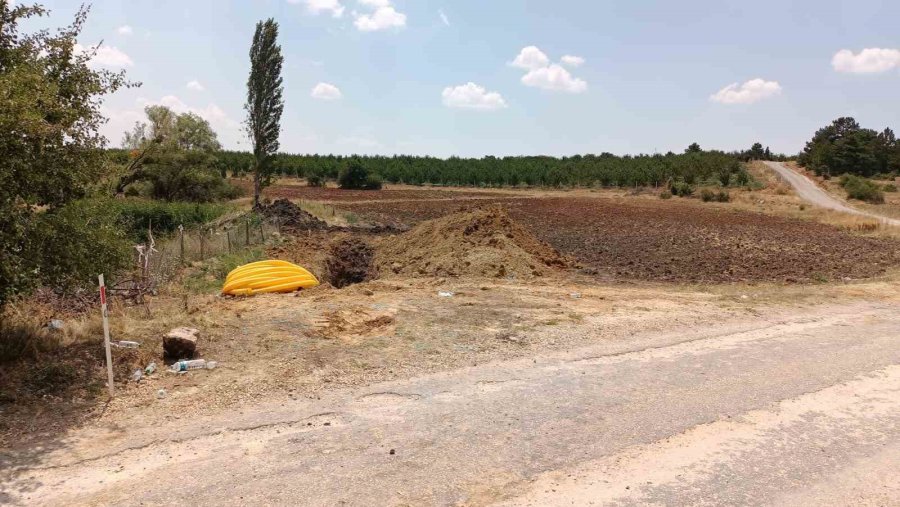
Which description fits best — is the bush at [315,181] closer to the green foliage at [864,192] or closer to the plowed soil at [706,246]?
the plowed soil at [706,246]

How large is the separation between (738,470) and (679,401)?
1.49 m

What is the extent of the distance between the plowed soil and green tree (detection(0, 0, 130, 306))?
1306 centimetres

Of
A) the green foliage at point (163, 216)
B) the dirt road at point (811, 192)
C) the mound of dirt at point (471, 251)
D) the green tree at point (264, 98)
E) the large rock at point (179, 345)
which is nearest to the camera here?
the large rock at point (179, 345)

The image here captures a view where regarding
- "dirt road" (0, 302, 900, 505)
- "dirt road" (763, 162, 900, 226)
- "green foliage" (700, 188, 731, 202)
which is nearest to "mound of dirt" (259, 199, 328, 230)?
"dirt road" (0, 302, 900, 505)

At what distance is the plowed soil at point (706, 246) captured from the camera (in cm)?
1711

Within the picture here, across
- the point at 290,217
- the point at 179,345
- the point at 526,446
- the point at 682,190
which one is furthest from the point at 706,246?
the point at 682,190

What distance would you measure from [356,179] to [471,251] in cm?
6078

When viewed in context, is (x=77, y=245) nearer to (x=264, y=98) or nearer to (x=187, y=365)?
(x=187, y=365)

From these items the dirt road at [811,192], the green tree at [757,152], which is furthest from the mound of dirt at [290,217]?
the green tree at [757,152]

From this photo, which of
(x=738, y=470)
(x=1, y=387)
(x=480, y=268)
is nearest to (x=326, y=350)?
(x=1, y=387)

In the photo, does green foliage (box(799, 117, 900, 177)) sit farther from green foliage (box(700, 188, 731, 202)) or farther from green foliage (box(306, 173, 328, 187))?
green foliage (box(306, 173, 328, 187))

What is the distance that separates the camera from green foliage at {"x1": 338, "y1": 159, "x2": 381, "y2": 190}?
244ft

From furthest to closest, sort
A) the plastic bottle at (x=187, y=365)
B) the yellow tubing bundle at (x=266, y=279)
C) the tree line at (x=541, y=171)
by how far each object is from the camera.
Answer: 1. the tree line at (x=541, y=171)
2. the yellow tubing bundle at (x=266, y=279)
3. the plastic bottle at (x=187, y=365)

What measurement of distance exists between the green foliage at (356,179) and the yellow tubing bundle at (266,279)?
62369 mm
